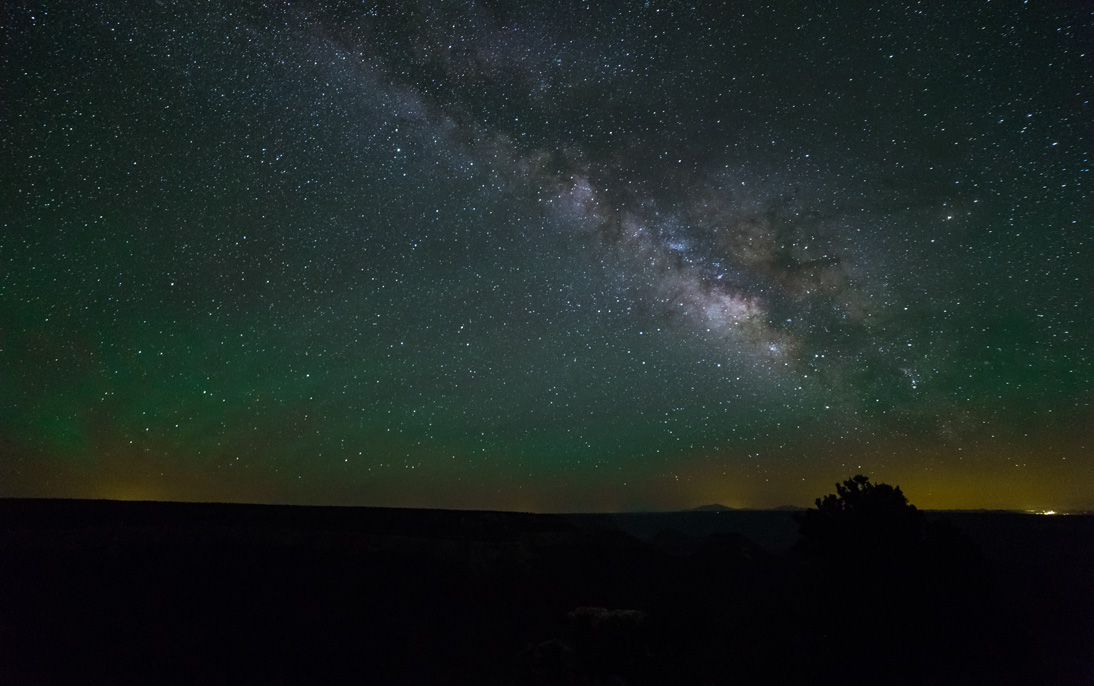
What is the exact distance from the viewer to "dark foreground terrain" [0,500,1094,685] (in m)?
20.5

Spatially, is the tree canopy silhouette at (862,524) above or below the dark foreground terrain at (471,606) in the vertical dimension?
above

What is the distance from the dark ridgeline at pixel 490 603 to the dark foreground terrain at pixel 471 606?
4.6 inches

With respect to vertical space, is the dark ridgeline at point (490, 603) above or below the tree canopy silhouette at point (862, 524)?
below

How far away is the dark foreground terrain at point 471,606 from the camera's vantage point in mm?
20469

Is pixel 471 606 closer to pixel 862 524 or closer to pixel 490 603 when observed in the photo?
pixel 490 603

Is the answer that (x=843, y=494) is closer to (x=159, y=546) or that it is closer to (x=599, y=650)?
(x=599, y=650)

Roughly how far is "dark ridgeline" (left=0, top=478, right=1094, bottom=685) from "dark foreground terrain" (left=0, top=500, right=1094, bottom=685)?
12 cm

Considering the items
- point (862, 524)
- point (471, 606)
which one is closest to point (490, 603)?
point (471, 606)

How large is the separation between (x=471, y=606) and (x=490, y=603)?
4.06 ft

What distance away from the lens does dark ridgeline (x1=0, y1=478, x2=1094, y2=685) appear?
2051 cm

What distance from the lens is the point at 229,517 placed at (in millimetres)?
38625

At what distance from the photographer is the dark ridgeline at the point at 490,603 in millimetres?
20513

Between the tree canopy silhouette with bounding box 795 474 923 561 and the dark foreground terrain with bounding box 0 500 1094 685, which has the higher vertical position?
the tree canopy silhouette with bounding box 795 474 923 561

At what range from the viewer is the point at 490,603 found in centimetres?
3281
